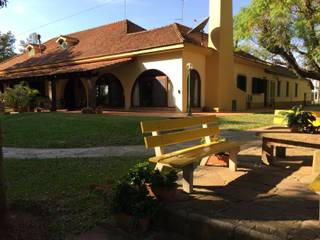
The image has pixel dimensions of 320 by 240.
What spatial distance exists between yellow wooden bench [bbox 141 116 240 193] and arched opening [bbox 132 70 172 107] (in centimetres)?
1476

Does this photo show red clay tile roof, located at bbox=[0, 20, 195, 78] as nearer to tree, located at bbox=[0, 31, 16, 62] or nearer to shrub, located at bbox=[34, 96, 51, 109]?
shrub, located at bbox=[34, 96, 51, 109]

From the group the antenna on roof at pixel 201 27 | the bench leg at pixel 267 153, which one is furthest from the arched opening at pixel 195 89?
the bench leg at pixel 267 153

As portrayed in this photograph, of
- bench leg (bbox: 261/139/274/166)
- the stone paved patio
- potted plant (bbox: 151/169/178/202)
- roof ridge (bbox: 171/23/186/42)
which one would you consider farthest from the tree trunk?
roof ridge (bbox: 171/23/186/42)

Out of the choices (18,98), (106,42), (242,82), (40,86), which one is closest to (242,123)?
(18,98)

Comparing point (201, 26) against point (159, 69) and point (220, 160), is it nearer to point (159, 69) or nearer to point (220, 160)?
point (159, 69)

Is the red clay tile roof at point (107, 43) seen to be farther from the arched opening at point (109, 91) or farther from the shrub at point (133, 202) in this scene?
the shrub at point (133, 202)

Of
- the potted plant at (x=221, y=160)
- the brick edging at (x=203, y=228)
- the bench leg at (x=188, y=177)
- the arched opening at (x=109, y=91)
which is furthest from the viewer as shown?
the arched opening at (x=109, y=91)

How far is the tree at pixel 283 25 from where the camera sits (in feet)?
45.7

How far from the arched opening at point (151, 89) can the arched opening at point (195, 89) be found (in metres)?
1.60

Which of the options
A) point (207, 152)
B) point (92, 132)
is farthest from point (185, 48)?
point (207, 152)

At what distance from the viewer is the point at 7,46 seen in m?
61.4

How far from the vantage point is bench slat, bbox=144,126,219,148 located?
14.9 ft

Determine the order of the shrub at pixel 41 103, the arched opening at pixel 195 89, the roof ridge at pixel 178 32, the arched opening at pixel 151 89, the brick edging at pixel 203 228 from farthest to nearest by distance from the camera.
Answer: the shrub at pixel 41 103
the arched opening at pixel 195 89
the arched opening at pixel 151 89
the roof ridge at pixel 178 32
the brick edging at pixel 203 228

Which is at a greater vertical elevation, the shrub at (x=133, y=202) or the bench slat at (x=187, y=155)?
the bench slat at (x=187, y=155)
